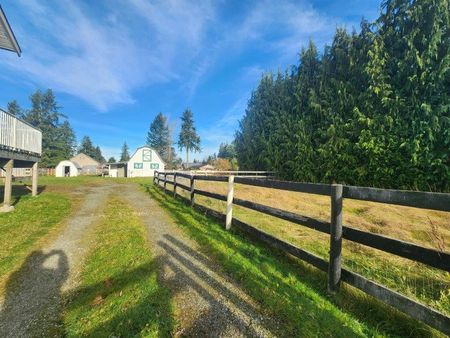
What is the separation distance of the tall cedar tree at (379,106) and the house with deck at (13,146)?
18076mm

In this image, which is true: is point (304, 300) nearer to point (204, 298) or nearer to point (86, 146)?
point (204, 298)

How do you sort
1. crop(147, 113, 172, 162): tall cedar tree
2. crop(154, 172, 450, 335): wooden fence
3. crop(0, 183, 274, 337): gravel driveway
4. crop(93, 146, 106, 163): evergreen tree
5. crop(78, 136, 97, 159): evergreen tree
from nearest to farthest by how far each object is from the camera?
crop(154, 172, 450, 335): wooden fence
crop(0, 183, 274, 337): gravel driveway
crop(147, 113, 172, 162): tall cedar tree
crop(78, 136, 97, 159): evergreen tree
crop(93, 146, 106, 163): evergreen tree

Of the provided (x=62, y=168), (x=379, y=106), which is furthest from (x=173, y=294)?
(x=62, y=168)

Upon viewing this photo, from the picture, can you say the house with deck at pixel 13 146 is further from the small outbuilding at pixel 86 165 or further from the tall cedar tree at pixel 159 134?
A: the tall cedar tree at pixel 159 134

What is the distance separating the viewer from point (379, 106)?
15.4 metres

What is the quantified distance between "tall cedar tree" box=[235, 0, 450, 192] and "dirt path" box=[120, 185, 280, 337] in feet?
48.5

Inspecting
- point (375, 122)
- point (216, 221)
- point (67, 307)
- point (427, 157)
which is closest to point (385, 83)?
point (375, 122)

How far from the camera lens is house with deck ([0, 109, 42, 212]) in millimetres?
9078

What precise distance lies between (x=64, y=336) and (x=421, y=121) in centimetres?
1725

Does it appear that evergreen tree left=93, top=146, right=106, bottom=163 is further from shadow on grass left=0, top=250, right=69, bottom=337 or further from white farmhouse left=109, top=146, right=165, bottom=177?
shadow on grass left=0, top=250, right=69, bottom=337

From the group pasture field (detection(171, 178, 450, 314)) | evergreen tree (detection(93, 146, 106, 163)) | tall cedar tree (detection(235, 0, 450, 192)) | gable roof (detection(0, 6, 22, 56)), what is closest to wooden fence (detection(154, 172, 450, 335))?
Result: pasture field (detection(171, 178, 450, 314))

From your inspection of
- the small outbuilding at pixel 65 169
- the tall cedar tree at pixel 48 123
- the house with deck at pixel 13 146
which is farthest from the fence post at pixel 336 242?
the tall cedar tree at pixel 48 123

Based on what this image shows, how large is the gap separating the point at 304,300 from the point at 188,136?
7282 centimetres

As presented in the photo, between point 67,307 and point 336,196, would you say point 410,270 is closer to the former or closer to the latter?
point 336,196
